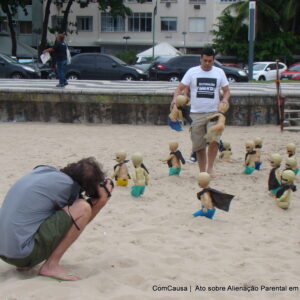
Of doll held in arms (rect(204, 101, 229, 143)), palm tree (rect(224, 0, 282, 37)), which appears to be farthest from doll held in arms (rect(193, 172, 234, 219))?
palm tree (rect(224, 0, 282, 37))

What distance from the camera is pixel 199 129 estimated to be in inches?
305

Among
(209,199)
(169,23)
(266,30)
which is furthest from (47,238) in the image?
(169,23)

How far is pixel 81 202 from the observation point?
4.21 metres

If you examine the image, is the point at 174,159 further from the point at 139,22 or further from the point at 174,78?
the point at 139,22

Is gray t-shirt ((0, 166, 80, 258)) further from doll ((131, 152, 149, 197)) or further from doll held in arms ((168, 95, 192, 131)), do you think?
doll held in arms ((168, 95, 192, 131))

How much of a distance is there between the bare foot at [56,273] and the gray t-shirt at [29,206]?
0.70 ft

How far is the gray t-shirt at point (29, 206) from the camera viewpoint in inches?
159

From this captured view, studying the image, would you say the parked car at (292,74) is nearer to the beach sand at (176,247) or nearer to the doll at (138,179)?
the beach sand at (176,247)

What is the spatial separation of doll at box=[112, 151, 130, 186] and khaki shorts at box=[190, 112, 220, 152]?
3.71 feet

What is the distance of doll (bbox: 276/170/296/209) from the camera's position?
627 cm

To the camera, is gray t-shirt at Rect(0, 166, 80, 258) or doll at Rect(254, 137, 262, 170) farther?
doll at Rect(254, 137, 262, 170)

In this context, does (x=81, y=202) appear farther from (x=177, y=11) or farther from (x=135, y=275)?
(x=177, y=11)

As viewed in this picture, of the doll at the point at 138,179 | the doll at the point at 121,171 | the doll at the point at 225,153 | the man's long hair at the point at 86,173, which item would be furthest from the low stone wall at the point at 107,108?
the man's long hair at the point at 86,173

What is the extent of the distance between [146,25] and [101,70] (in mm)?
31687
